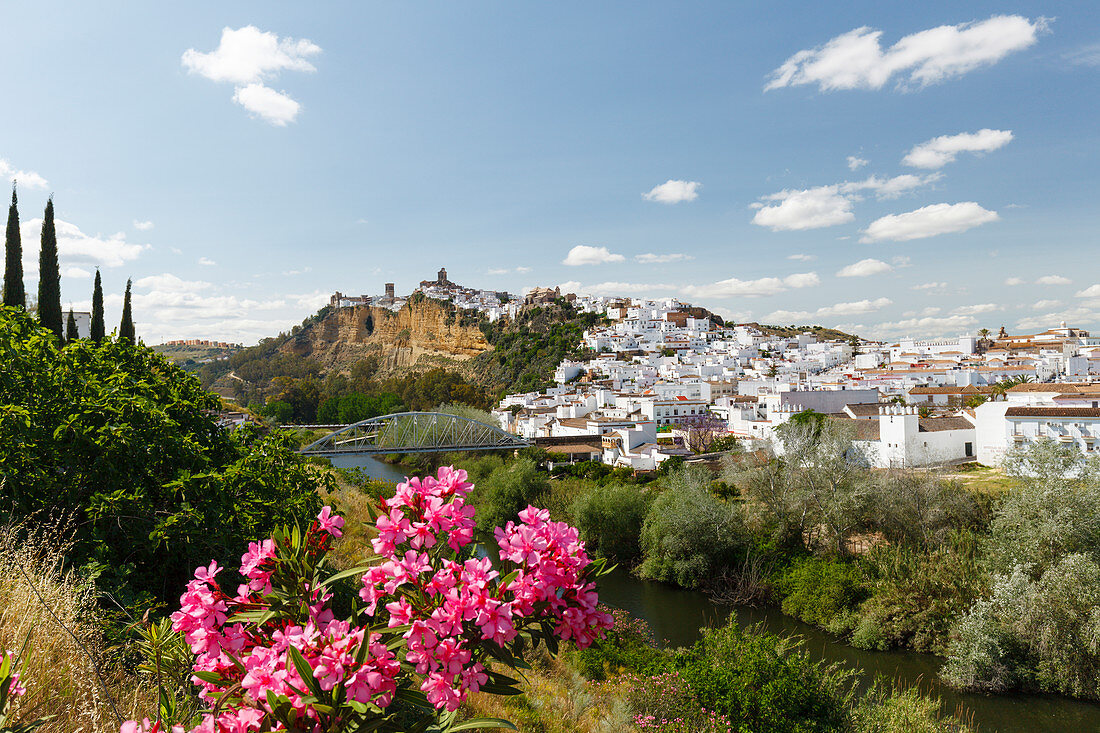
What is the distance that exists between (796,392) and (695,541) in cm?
1905

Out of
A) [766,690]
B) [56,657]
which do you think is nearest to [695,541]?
[766,690]

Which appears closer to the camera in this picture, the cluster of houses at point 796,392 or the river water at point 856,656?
the river water at point 856,656

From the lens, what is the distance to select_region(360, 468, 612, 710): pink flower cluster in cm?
130

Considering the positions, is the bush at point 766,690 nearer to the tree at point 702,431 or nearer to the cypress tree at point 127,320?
the cypress tree at point 127,320

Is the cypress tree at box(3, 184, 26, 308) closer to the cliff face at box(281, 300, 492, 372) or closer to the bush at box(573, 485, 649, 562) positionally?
the bush at box(573, 485, 649, 562)

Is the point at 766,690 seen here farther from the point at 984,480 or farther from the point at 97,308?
the point at 97,308

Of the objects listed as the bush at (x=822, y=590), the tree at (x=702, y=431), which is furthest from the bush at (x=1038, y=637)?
the tree at (x=702, y=431)

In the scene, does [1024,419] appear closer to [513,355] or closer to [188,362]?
[513,355]

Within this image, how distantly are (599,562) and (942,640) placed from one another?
12.2m

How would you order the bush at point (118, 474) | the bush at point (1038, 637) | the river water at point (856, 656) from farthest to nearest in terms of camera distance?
the bush at point (1038, 637)
the river water at point (856, 656)
the bush at point (118, 474)

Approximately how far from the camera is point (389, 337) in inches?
2931

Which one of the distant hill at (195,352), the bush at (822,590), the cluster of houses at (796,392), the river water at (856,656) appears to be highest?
the distant hill at (195,352)

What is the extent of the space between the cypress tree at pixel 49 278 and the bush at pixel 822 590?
16.8 metres

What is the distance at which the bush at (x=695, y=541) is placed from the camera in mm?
14203
